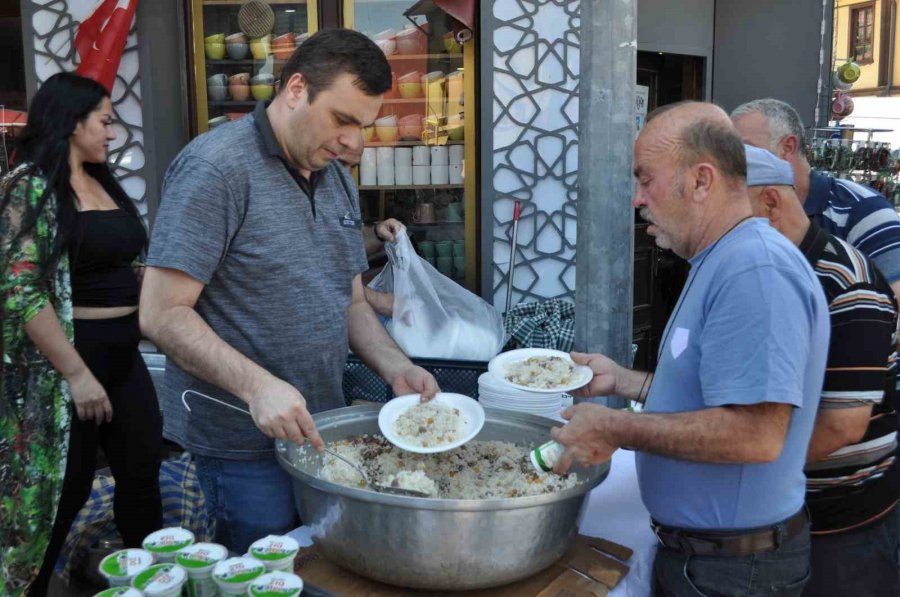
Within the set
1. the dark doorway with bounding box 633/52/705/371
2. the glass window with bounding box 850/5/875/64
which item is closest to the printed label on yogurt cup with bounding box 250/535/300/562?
the dark doorway with bounding box 633/52/705/371

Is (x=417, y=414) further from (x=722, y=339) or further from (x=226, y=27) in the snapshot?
(x=226, y=27)

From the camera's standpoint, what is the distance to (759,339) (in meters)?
1.31

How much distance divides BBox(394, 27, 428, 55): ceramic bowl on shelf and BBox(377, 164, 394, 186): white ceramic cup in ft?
2.42

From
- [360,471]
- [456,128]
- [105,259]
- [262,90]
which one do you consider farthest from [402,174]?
[360,471]

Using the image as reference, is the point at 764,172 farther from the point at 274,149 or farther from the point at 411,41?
the point at 411,41

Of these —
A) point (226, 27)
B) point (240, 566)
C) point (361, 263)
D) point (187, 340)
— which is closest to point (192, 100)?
point (226, 27)

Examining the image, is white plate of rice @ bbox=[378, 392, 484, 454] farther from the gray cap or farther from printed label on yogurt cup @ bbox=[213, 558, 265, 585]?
the gray cap

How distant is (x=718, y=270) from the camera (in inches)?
55.1

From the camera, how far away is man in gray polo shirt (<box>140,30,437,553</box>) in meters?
1.68

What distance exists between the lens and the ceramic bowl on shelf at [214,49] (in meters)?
5.00

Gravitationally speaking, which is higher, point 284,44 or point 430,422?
point 284,44

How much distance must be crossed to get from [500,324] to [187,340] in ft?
6.45

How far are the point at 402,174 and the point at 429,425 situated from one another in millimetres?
3631

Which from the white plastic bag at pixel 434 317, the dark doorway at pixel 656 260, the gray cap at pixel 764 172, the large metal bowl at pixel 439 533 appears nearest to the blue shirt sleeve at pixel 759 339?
the large metal bowl at pixel 439 533
